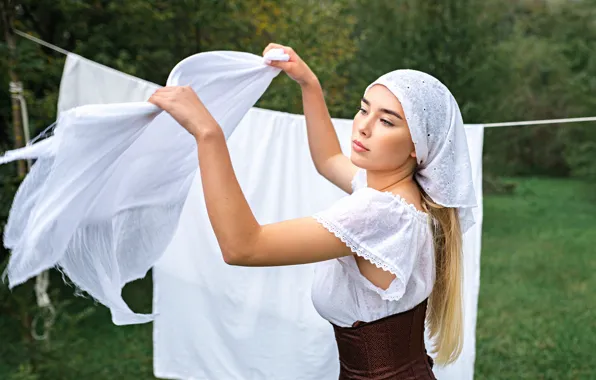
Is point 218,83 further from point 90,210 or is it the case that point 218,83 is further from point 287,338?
point 287,338

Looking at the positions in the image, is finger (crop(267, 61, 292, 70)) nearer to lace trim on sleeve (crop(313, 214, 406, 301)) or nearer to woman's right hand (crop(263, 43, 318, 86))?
woman's right hand (crop(263, 43, 318, 86))

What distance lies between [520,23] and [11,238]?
28.4ft

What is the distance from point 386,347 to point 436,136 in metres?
0.48

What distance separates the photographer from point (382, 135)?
1394mm

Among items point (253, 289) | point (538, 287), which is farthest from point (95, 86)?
point (538, 287)

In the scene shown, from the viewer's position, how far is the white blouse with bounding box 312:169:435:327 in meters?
1.34

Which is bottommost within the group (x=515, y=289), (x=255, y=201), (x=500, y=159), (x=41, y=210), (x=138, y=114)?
(x=515, y=289)

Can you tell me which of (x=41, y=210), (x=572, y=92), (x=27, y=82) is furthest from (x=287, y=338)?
(x=572, y=92)

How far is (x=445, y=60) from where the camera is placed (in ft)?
17.4

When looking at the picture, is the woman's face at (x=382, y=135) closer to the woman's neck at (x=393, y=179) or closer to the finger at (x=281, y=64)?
the woman's neck at (x=393, y=179)

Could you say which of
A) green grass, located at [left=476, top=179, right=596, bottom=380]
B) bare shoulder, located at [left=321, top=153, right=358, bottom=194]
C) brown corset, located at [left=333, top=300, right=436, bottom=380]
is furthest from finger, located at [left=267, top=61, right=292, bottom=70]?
green grass, located at [left=476, top=179, right=596, bottom=380]

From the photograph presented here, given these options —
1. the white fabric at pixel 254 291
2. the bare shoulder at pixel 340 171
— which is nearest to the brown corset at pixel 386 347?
the bare shoulder at pixel 340 171

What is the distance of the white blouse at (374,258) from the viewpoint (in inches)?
52.7

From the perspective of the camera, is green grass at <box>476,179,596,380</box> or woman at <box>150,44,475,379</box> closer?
woman at <box>150,44,475,379</box>
